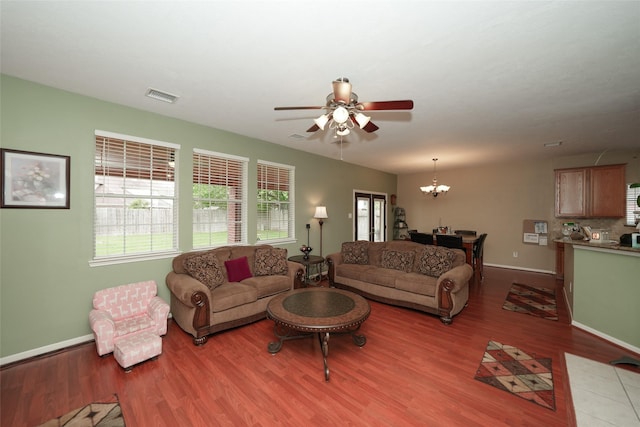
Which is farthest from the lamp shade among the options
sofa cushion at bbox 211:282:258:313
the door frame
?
sofa cushion at bbox 211:282:258:313

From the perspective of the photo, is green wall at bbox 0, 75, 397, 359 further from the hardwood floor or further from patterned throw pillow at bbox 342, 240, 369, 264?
patterned throw pillow at bbox 342, 240, 369, 264

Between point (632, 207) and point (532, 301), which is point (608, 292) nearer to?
point (532, 301)

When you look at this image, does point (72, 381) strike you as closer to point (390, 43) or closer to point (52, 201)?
point (52, 201)

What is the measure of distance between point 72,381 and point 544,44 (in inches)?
197

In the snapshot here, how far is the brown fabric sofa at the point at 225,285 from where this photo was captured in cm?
304

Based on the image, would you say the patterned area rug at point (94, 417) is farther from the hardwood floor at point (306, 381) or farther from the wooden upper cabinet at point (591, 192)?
A: the wooden upper cabinet at point (591, 192)

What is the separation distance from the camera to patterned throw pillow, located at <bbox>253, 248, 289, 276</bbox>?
409 centimetres

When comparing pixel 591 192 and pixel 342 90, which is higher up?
pixel 342 90

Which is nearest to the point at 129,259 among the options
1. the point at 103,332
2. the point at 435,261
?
the point at 103,332

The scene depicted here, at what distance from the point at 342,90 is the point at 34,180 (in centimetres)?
334

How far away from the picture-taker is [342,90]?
205cm

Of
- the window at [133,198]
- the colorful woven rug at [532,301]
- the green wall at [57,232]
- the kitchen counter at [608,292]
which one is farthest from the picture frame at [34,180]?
the kitchen counter at [608,292]

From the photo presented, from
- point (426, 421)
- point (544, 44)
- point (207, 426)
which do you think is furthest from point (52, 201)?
point (544, 44)

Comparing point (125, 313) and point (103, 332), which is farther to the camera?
point (125, 313)
